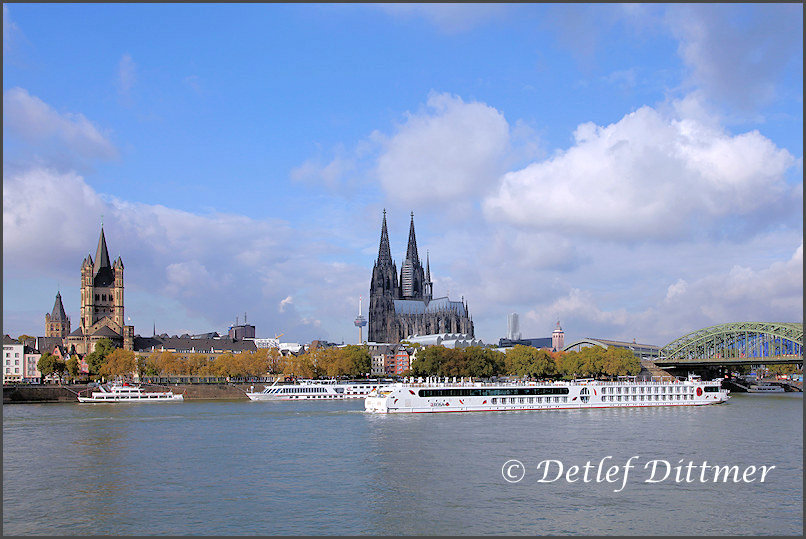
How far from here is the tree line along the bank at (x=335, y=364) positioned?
106m

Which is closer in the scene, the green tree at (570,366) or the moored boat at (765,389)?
the moored boat at (765,389)

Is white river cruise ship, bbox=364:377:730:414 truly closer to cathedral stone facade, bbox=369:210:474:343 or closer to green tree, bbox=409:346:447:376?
green tree, bbox=409:346:447:376

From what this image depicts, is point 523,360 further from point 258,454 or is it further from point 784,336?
point 258,454

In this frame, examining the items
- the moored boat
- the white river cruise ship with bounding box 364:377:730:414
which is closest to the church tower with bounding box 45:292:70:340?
the white river cruise ship with bounding box 364:377:730:414

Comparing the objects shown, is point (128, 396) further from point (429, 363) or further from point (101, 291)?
point (101, 291)

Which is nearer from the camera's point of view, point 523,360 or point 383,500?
point 383,500

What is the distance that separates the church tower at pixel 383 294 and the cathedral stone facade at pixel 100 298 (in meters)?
64.4

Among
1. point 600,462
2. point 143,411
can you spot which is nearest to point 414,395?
→ point 143,411

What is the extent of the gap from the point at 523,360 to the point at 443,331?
71.3m

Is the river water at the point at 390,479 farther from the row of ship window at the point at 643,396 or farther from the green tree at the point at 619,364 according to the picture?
the green tree at the point at 619,364

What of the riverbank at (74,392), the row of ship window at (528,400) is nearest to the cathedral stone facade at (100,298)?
the riverbank at (74,392)

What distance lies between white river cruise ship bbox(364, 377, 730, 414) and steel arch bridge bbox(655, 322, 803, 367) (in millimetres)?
30818

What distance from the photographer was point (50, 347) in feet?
445

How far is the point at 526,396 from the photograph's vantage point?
66.4 meters
